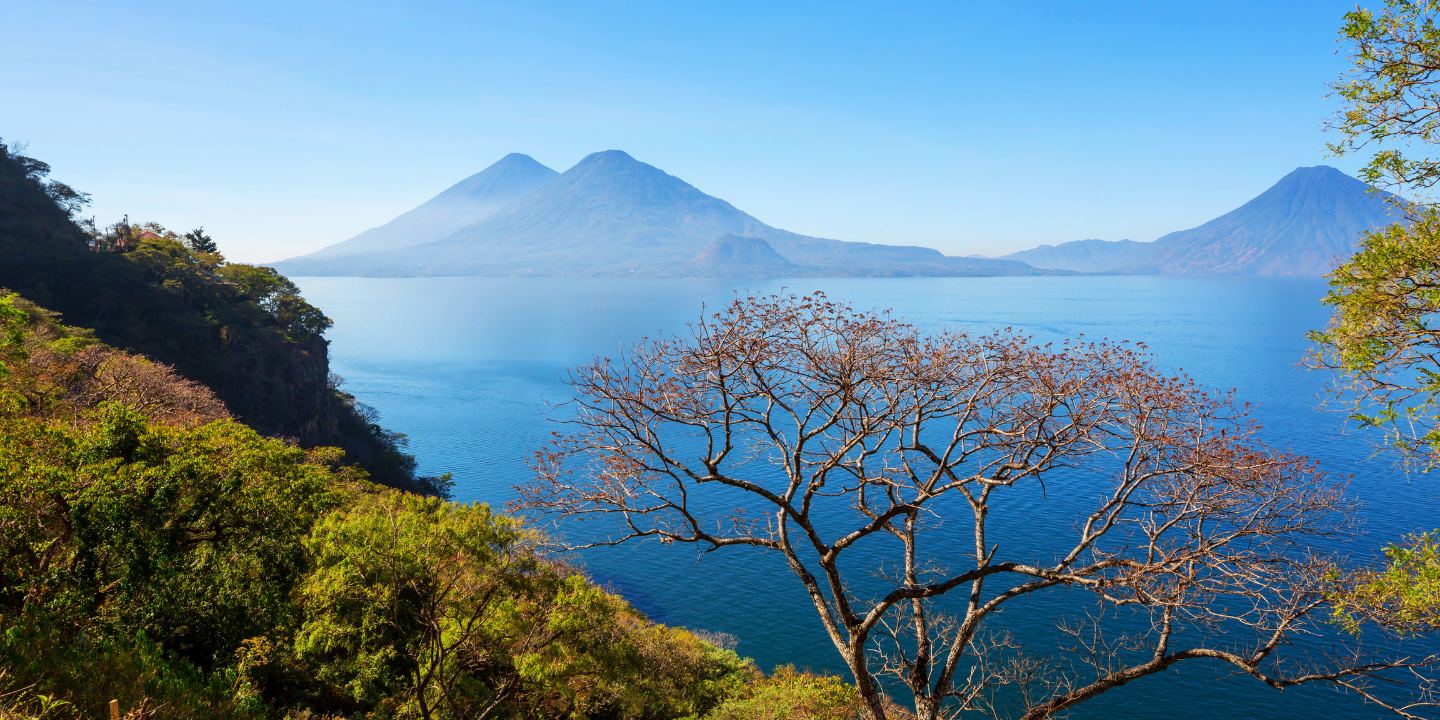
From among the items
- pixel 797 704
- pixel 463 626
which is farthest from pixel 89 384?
pixel 797 704

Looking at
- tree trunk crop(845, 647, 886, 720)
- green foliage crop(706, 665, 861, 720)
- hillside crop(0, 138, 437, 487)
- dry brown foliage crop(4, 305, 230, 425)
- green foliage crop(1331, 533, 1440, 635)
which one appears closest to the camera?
green foliage crop(1331, 533, 1440, 635)

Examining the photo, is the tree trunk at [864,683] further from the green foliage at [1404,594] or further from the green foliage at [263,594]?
the green foliage at [1404,594]

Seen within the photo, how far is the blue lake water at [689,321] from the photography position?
1077 inches

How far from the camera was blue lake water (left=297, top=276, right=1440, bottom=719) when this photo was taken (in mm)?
27359

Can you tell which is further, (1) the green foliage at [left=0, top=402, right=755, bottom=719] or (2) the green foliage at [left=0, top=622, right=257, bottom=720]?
(1) the green foliage at [left=0, top=402, right=755, bottom=719]

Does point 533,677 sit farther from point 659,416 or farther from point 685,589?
point 685,589

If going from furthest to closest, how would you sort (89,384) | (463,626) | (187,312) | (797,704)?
1. (187,312)
2. (89,384)
3. (463,626)
4. (797,704)

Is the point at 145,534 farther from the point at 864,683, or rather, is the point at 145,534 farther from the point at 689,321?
the point at 689,321

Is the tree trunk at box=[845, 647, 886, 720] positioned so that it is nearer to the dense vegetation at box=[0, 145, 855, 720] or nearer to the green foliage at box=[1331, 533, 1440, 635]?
the dense vegetation at box=[0, 145, 855, 720]

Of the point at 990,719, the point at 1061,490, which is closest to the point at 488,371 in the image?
the point at 1061,490

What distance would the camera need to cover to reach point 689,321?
43.0 m

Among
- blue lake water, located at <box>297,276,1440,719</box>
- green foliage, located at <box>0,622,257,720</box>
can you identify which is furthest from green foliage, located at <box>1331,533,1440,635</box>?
green foliage, located at <box>0,622,257,720</box>

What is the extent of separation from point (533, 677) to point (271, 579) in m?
6.22

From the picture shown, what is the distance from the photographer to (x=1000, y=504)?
41.7 m
